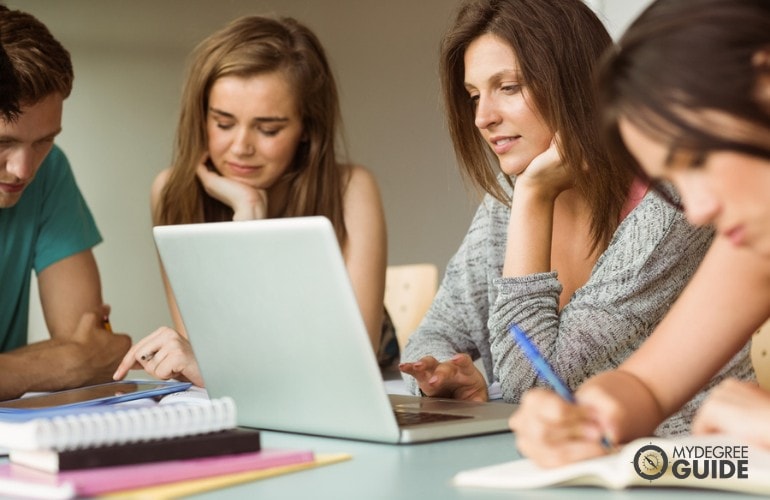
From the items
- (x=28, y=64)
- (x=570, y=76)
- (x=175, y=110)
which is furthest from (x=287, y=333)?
(x=175, y=110)

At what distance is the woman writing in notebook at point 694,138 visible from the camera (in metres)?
0.73

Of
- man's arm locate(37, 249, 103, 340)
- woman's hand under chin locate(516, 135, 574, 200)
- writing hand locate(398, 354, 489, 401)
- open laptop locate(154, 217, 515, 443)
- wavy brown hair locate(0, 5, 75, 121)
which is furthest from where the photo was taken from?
man's arm locate(37, 249, 103, 340)

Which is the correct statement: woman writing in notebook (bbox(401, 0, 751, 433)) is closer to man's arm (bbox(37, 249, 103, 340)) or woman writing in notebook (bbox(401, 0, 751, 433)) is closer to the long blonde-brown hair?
the long blonde-brown hair

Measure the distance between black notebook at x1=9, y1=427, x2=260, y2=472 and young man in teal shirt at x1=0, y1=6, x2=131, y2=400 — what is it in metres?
0.79

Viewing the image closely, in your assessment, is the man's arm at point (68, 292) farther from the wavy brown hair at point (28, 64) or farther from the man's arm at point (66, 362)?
the wavy brown hair at point (28, 64)

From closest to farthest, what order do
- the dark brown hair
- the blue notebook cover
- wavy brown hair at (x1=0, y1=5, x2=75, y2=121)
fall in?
the dark brown hair
the blue notebook cover
wavy brown hair at (x1=0, y1=5, x2=75, y2=121)

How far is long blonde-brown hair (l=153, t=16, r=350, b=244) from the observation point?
2.18 metres

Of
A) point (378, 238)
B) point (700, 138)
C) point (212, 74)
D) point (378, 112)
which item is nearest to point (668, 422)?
point (700, 138)

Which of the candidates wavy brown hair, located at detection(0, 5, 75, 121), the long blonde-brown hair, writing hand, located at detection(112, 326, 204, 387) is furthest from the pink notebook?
the long blonde-brown hair

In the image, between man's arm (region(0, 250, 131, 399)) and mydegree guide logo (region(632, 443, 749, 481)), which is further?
man's arm (region(0, 250, 131, 399))

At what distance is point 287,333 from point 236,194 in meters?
1.20

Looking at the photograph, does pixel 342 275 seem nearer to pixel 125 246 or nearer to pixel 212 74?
pixel 212 74

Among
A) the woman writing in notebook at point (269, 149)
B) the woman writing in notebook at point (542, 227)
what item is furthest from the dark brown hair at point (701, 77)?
the woman writing in notebook at point (269, 149)

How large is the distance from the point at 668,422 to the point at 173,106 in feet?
9.64
